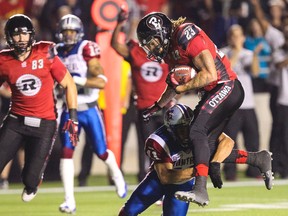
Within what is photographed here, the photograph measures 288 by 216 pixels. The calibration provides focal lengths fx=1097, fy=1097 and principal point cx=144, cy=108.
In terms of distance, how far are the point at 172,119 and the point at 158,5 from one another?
832 cm

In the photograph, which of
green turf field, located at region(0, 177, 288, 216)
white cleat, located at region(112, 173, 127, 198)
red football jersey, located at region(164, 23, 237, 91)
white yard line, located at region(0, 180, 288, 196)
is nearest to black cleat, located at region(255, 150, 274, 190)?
red football jersey, located at region(164, 23, 237, 91)

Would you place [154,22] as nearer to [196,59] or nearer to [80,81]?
[196,59]

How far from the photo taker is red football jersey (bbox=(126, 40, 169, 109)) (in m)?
11.7

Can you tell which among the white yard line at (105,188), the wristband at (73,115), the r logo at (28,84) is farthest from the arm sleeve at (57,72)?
the white yard line at (105,188)

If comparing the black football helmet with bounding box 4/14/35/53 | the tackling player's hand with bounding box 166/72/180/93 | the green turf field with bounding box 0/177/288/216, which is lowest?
the green turf field with bounding box 0/177/288/216

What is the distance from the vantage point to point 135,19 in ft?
48.0

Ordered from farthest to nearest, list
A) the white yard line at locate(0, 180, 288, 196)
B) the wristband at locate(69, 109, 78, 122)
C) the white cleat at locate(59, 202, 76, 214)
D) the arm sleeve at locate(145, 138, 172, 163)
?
the white yard line at locate(0, 180, 288, 196), the white cleat at locate(59, 202, 76, 214), the wristband at locate(69, 109, 78, 122), the arm sleeve at locate(145, 138, 172, 163)

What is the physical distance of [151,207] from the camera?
10797 millimetres

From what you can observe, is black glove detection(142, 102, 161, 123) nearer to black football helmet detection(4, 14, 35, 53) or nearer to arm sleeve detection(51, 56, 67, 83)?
arm sleeve detection(51, 56, 67, 83)

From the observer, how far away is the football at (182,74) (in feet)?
26.9

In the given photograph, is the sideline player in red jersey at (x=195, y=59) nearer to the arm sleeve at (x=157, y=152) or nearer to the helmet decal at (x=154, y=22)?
the helmet decal at (x=154, y=22)

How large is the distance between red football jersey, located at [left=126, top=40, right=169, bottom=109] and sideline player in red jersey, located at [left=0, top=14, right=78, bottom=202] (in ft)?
7.89

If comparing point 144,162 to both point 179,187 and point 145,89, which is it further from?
point 179,187

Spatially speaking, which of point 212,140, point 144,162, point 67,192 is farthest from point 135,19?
point 212,140
